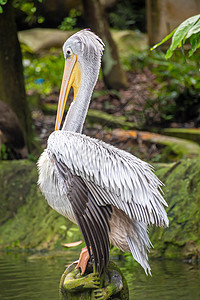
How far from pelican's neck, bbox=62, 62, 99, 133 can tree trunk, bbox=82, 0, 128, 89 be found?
6.59 meters

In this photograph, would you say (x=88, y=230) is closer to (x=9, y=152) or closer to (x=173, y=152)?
(x=9, y=152)

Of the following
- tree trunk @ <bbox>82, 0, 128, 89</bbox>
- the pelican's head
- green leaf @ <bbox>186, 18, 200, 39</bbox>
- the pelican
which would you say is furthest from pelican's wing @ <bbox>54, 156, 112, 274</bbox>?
tree trunk @ <bbox>82, 0, 128, 89</bbox>

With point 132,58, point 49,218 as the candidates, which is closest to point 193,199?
point 49,218

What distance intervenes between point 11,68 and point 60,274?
12.3 feet

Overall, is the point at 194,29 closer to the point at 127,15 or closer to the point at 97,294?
the point at 97,294

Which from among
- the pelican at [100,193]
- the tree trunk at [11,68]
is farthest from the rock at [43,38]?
the pelican at [100,193]

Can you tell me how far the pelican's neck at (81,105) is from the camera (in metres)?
4.31

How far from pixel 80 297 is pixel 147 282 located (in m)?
1.46

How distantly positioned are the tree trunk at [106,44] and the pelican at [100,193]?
23.9 feet

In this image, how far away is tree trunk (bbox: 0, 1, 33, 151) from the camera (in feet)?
26.0

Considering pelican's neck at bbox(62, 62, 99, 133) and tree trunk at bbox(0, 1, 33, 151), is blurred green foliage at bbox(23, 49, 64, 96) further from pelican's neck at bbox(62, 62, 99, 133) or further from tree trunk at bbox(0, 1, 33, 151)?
pelican's neck at bbox(62, 62, 99, 133)

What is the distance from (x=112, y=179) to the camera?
385 cm

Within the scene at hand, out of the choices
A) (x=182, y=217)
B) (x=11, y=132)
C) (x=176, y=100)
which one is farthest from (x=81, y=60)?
(x=176, y=100)

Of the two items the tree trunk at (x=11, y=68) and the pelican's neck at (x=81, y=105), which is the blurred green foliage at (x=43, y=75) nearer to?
the tree trunk at (x=11, y=68)
